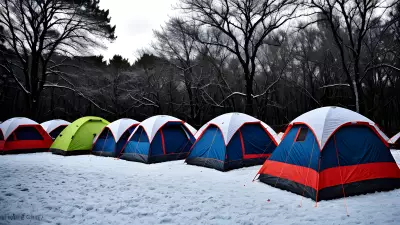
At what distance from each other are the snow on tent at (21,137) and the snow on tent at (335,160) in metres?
13.7

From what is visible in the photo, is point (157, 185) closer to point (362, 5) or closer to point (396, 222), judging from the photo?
point (396, 222)

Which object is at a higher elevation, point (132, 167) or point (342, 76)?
point (342, 76)

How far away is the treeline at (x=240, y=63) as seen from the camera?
15984 mm

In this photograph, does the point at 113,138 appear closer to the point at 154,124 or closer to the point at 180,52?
the point at 154,124

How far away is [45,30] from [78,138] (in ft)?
33.1

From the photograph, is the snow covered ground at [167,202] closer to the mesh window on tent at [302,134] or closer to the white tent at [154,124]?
the mesh window on tent at [302,134]

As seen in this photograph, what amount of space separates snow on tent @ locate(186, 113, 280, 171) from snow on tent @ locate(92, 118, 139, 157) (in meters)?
4.24

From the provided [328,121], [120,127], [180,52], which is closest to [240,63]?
[180,52]

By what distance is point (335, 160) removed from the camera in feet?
18.7

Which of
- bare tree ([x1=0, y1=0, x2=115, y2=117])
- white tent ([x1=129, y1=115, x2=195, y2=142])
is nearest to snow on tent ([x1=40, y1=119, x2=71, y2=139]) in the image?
bare tree ([x1=0, y1=0, x2=115, y2=117])

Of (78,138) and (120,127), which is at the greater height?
(120,127)

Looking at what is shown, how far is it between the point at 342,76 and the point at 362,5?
10.3m

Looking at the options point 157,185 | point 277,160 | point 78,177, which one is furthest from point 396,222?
point 78,177

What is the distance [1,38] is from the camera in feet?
59.8
